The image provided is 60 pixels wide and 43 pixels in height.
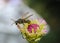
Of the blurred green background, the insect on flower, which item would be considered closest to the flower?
the insect on flower

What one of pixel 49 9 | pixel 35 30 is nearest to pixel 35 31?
pixel 35 30

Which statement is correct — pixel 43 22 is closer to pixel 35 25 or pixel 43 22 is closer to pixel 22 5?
pixel 35 25

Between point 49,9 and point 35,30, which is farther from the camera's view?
point 49,9

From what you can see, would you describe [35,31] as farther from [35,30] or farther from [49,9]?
[49,9]

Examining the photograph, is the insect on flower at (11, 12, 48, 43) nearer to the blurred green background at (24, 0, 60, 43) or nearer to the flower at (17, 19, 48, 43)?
the flower at (17, 19, 48, 43)

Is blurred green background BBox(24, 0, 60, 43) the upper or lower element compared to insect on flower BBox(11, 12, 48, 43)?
lower

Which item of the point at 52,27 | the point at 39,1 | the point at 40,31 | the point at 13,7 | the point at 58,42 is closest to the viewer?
the point at 40,31

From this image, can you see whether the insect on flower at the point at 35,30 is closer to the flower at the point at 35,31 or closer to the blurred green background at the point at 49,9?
the flower at the point at 35,31

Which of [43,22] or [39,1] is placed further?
[39,1]

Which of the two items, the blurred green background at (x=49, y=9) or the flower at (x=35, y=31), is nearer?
the flower at (x=35, y=31)

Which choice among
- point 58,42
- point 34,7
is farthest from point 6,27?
point 34,7

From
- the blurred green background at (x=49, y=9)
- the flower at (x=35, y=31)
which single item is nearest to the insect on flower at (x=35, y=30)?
the flower at (x=35, y=31)
